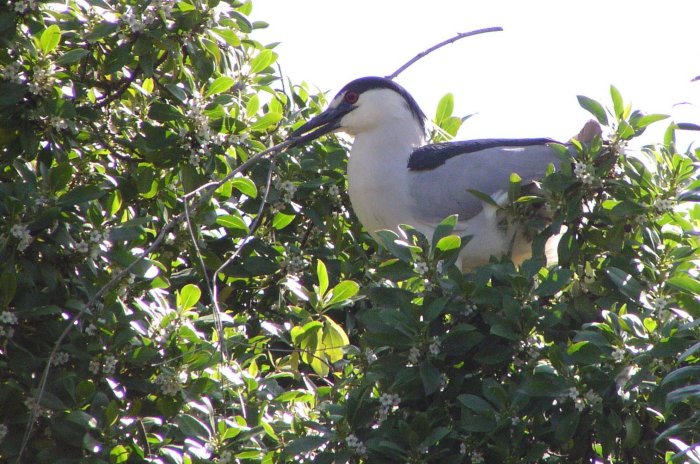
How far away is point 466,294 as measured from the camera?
2.66 metres

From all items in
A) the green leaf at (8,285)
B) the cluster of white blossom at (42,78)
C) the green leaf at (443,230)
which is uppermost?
the cluster of white blossom at (42,78)

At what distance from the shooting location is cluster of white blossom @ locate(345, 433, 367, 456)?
8.48ft

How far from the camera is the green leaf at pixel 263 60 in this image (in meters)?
3.62

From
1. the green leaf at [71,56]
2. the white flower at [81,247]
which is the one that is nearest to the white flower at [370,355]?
the white flower at [81,247]

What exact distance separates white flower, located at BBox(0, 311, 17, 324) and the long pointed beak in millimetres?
1335

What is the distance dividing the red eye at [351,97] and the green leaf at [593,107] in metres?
1.30

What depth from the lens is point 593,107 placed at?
2.94 meters

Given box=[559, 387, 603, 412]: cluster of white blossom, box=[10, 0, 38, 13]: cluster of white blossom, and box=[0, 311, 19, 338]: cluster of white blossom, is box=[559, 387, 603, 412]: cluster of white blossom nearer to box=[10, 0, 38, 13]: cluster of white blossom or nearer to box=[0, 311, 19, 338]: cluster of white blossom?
box=[0, 311, 19, 338]: cluster of white blossom

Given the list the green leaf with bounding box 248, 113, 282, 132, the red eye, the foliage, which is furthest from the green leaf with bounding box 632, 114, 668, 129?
the red eye

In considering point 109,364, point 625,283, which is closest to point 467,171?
point 625,283

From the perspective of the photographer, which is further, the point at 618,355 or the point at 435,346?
the point at 435,346

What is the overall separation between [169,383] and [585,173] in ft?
4.40

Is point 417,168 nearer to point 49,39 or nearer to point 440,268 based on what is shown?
point 440,268

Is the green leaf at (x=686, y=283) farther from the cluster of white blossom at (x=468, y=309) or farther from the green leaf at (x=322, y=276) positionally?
the green leaf at (x=322, y=276)
